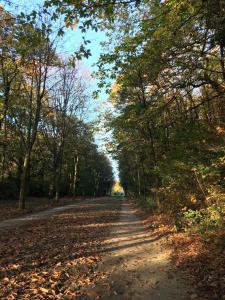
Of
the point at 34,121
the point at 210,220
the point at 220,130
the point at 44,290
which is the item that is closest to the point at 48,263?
the point at 44,290

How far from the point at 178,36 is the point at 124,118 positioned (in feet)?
17.6

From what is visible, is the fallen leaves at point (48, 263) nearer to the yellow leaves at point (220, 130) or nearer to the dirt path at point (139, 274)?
the dirt path at point (139, 274)

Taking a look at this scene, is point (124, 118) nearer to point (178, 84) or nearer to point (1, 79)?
point (178, 84)

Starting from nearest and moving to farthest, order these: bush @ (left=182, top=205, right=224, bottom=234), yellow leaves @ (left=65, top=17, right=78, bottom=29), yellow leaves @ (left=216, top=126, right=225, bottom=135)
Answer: yellow leaves @ (left=65, top=17, right=78, bottom=29)
bush @ (left=182, top=205, right=224, bottom=234)
yellow leaves @ (left=216, top=126, right=225, bottom=135)

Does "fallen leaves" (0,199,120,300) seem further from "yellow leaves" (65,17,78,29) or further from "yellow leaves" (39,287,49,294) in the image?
"yellow leaves" (65,17,78,29)

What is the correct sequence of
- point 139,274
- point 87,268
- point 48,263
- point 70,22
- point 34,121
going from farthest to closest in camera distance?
point 34,121
point 48,263
point 87,268
point 139,274
point 70,22

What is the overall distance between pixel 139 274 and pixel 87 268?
1.21 meters

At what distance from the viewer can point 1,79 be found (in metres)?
29.7

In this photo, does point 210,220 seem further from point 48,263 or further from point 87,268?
point 48,263

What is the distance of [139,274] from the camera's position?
796 centimetres

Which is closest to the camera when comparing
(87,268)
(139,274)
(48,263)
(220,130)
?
(139,274)

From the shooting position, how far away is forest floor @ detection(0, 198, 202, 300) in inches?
254

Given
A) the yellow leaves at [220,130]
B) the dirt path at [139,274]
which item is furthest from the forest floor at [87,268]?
the yellow leaves at [220,130]

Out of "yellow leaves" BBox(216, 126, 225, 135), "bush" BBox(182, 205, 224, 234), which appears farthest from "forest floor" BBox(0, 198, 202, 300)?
"yellow leaves" BBox(216, 126, 225, 135)
